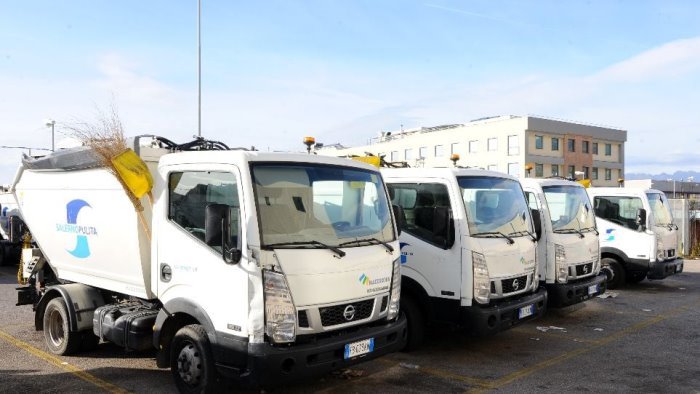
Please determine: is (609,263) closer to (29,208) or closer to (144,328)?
(144,328)

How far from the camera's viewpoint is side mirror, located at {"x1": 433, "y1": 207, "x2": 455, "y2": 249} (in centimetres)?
655

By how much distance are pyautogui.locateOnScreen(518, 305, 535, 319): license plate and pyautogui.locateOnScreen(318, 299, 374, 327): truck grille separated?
240cm

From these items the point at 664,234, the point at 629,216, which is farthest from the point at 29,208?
the point at 664,234

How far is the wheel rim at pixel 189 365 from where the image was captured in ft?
16.3

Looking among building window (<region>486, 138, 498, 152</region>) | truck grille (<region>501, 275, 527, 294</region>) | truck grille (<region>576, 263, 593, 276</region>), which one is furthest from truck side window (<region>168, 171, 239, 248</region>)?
building window (<region>486, 138, 498, 152</region>)

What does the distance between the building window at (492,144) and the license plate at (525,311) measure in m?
62.1

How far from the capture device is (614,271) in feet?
40.1

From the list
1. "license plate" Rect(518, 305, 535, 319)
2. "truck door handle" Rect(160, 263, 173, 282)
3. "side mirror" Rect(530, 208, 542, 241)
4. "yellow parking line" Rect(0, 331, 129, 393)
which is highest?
"side mirror" Rect(530, 208, 542, 241)

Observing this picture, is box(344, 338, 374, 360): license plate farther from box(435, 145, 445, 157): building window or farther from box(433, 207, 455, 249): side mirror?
box(435, 145, 445, 157): building window

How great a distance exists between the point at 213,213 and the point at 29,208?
4.07 metres

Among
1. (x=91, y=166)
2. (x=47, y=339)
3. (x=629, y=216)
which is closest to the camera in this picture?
(x=91, y=166)

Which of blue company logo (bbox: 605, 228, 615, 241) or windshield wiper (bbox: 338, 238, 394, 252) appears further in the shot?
blue company logo (bbox: 605, 228, 615, 241)

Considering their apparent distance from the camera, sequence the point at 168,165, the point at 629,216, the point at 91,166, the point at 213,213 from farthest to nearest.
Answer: the point at 629,216, the point at 91,166, the point at 168,165, the point at 213,213

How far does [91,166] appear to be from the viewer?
6.16 m
